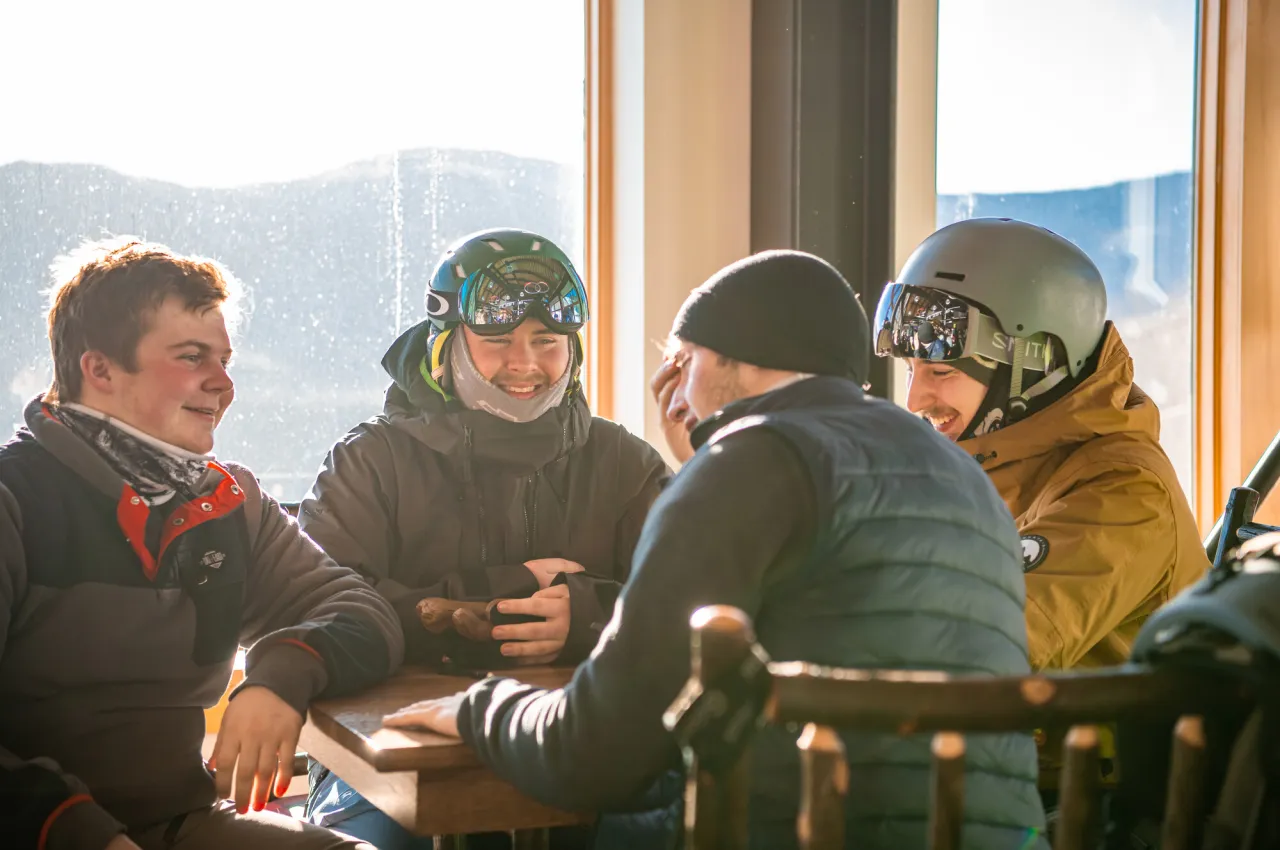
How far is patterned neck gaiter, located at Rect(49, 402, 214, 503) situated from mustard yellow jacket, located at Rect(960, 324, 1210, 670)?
1343mm

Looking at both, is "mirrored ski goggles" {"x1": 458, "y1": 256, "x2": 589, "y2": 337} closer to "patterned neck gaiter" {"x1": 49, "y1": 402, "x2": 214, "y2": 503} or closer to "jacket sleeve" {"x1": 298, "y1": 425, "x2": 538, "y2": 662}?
"jacket sleeve" {"x1": 298, "y1": 425, "x2": 538, "y2": 662}

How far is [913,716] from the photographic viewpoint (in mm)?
901

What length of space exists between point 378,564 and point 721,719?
61.5 inches

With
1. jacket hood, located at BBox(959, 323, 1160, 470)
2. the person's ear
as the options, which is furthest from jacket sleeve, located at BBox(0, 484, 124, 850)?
jacket hood, located at BBox(959, 323, 1160, 470)

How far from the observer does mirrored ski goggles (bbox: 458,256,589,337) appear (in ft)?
7.95

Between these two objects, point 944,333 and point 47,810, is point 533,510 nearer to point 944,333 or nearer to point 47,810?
point 944,333

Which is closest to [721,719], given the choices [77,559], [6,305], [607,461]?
[77,559]

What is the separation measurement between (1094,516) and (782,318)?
0.94m

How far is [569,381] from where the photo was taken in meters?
2.55

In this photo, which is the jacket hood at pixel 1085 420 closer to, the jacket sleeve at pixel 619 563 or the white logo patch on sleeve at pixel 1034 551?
the white logo patch on sleeve at pixel 1034 551

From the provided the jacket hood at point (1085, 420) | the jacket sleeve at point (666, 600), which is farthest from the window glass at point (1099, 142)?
the jacket sleeve at point (666, 600)

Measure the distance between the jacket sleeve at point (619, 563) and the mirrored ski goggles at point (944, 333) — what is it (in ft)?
1.73

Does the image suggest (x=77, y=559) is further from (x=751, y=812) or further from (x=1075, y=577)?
(x=1075, y=577)

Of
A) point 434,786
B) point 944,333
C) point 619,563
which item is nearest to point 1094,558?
point 944,333
